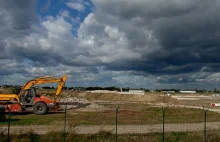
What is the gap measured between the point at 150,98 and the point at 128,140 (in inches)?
2411

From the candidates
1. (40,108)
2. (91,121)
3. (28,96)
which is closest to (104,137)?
(91,121)

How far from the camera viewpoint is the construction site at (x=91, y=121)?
17797mm

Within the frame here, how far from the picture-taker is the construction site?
17797 millimetres

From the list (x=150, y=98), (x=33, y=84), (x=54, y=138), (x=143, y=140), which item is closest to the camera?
(x=54, y=138)

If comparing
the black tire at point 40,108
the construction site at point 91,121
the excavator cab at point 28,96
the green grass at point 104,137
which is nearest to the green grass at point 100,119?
the construction site at point 91,121

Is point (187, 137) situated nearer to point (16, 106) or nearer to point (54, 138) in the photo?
point (54, 138)

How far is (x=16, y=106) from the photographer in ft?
108

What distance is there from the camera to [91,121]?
88.5 feet

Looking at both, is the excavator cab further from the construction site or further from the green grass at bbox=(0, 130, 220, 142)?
the green grass at bbox=(0, 130, 220, 142)

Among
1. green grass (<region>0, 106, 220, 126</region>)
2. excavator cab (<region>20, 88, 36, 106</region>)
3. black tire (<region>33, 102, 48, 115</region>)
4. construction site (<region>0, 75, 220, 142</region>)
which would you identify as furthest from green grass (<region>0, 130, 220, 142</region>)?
excavator cab (<region>20, 88, 36, 106</region>)

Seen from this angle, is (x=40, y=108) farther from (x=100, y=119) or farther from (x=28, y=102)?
(x=100, y=119)

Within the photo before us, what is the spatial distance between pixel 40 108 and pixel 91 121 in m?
8.58

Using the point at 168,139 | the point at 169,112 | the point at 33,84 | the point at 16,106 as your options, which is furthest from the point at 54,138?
the point at 169,112

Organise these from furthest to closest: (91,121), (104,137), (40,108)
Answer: (40,108) → (91,121) → (104,137)
